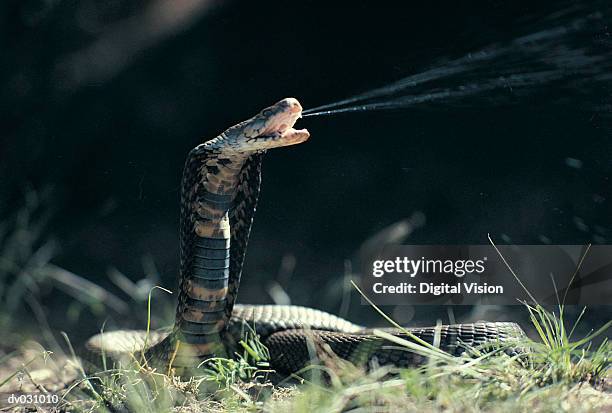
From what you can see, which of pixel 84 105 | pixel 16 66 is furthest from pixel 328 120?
pixel 16 66

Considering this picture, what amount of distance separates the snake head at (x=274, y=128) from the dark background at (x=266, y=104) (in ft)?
3.12

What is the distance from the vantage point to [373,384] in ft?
11.8

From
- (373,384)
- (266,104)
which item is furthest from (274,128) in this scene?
(373,384)

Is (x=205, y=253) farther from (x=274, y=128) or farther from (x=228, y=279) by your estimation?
(x=274, y=128)

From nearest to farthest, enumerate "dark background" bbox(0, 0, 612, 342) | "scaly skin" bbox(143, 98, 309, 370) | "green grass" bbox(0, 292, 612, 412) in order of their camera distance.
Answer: "green grass" bbox(0, 292, 612, 412) < "scaly skin" bbox(143, 98, 309, 370) < "dark background" bbox(0, 0, 612, 342)

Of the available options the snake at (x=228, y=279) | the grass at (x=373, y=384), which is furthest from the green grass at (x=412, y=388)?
the snake at (x=228, y=279)

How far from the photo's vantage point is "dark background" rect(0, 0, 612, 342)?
5703mm

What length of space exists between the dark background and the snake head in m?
0.95

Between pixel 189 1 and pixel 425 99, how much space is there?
1576 millimetres

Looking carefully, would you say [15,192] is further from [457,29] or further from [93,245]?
[457,29]

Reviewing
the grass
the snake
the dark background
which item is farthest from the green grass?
the dark background

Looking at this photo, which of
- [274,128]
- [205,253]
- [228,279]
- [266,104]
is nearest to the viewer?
[274,128]

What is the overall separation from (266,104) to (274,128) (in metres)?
1.00

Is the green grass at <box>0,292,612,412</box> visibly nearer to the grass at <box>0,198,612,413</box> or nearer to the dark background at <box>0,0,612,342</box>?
the grass at <box>0,198,612,413</box>
